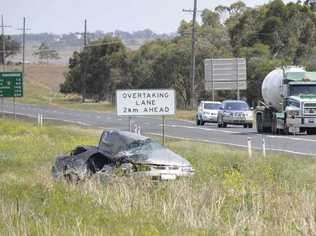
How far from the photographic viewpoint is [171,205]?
14.1 meters

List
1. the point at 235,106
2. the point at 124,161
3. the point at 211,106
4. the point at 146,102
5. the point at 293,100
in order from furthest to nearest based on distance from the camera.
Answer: the point at 211,106 → the point at 235,106 → the point at 293,100 → the point at 146,102 → the point at 124,161

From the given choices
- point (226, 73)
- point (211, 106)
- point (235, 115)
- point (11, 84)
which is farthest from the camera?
point (226, 73)

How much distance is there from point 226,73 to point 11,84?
19.1 meters

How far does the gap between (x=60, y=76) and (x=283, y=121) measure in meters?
140

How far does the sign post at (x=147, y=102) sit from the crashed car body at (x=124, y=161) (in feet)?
9.50

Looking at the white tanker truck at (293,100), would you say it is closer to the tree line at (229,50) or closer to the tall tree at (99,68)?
the tree line at (229,50)

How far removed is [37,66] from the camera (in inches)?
7559

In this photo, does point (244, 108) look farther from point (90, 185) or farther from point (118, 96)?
point (90, 185)

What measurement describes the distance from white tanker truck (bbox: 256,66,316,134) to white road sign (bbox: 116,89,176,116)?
684 inches

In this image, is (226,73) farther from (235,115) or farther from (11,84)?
(235,115)

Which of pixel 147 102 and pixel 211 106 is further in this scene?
pixel 211 106

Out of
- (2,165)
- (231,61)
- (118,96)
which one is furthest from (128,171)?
(231,61)

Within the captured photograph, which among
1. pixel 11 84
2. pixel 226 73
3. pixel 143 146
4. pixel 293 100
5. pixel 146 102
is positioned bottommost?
pixel 143 146

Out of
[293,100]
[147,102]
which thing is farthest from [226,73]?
[147,102]
